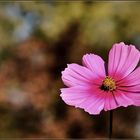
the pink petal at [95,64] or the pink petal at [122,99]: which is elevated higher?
→ the pink petal at [95,64]

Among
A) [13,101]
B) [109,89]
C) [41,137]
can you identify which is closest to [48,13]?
[13,101]

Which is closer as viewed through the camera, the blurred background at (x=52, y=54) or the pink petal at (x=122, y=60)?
the pink petal at (x=122, y=60)

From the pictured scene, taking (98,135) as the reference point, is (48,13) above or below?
above

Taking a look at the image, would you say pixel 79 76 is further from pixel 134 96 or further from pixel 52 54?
pixel 52 54

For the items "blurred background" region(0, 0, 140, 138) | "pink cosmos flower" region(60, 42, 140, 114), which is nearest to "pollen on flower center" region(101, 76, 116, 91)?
"pink cosmos flower" region(60, 42, 140, 114)

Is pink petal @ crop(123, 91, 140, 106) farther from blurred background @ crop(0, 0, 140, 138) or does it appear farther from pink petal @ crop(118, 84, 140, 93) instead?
blurred background @ crop(0, 0, 140, 138)

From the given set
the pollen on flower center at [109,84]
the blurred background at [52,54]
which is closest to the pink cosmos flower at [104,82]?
the pollen on flower center at [109,84]

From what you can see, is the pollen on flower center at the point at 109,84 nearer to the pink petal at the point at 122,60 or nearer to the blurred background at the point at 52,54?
the pink petal at the point at 122,60

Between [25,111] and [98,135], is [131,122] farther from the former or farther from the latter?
[25,111]
